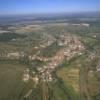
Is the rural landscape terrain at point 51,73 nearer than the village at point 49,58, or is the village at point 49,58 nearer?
the rural landscape terrain at point 51,73

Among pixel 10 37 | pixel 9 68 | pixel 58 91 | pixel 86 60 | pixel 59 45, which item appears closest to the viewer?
pixel 58 91

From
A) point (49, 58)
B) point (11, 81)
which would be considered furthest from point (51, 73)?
point (49, 58)

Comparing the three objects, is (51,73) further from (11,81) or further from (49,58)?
(49,58)

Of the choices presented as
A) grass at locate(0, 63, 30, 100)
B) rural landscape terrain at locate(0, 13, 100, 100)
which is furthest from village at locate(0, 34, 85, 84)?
grass at locate(0, 63, 30, 100)

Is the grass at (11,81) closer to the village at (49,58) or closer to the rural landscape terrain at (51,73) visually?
the rural landscape terrain at (51,73)

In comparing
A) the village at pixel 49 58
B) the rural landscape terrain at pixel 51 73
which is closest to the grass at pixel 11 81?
the rural landscape terrain at pixel 51 73

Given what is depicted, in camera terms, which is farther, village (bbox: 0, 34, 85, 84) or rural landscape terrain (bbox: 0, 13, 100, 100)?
village (bbox: 0, 34, 85, 84)

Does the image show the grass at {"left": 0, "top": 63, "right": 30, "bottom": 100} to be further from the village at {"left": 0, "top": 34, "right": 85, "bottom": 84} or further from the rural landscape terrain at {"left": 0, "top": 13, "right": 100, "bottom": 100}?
the village at {"left": 0, "top": 34, "right": 85, "bottom": 84}

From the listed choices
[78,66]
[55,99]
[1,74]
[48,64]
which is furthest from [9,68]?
[55,99]

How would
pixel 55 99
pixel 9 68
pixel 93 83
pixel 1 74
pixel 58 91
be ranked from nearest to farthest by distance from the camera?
pixel 55 99 → pixel 58 91 → pixel 93 83 → pixel 1 74 → pixel 9 68

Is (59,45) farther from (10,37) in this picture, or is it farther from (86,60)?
(10,37)

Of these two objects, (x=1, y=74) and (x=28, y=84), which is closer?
(x=28, y=84)
